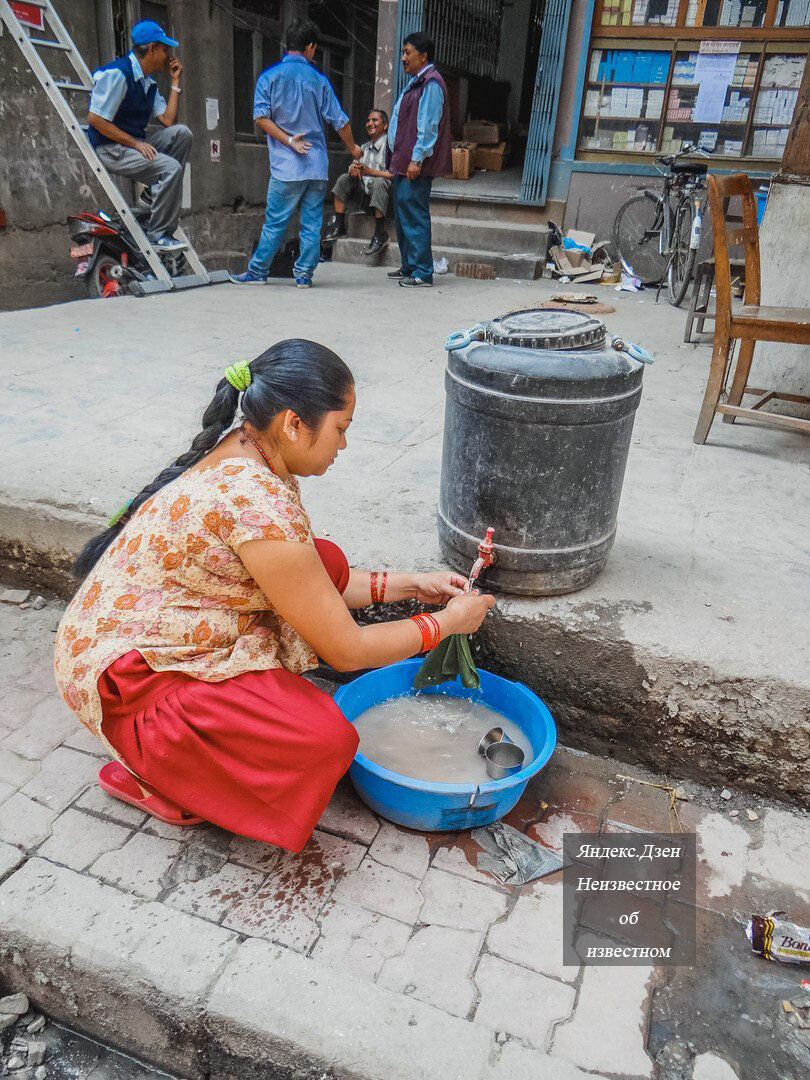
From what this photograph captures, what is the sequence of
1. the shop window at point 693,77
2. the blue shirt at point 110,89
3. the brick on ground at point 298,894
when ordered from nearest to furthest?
1. the brick on ground at point 298,894
2. the blue shirt at point 110,89
3. the shop window at point 693,77

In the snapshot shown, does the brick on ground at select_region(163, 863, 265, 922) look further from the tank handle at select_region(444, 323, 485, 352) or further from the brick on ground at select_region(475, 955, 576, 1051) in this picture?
the tank handle at select_region(444, 323, 485, 352)

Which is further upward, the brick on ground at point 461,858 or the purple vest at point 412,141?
the purple vest at point 412,141

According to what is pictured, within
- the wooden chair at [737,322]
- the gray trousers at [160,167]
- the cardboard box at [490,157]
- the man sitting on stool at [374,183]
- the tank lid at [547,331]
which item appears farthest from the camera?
the cardboard box at [490,157]

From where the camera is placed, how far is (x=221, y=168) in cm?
1078

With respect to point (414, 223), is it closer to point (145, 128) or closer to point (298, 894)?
point (145, 128)

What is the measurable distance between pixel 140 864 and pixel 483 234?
826cm

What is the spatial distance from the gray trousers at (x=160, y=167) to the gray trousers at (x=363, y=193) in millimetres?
2410

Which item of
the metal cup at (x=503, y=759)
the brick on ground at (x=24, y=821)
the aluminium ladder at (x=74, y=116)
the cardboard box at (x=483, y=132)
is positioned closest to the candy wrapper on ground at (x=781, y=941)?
the metal cup at (x=503, y=759)

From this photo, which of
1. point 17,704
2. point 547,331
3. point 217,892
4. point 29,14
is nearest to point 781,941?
point 217,892

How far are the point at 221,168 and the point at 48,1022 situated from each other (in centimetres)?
1091

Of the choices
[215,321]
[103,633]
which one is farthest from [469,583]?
[215,321]

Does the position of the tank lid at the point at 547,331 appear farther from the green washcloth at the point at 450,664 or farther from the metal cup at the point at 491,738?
the metal cup at the point at 491,738

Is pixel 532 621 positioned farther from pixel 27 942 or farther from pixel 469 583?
pixel 27 942

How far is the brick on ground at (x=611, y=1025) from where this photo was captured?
156 centimetres
